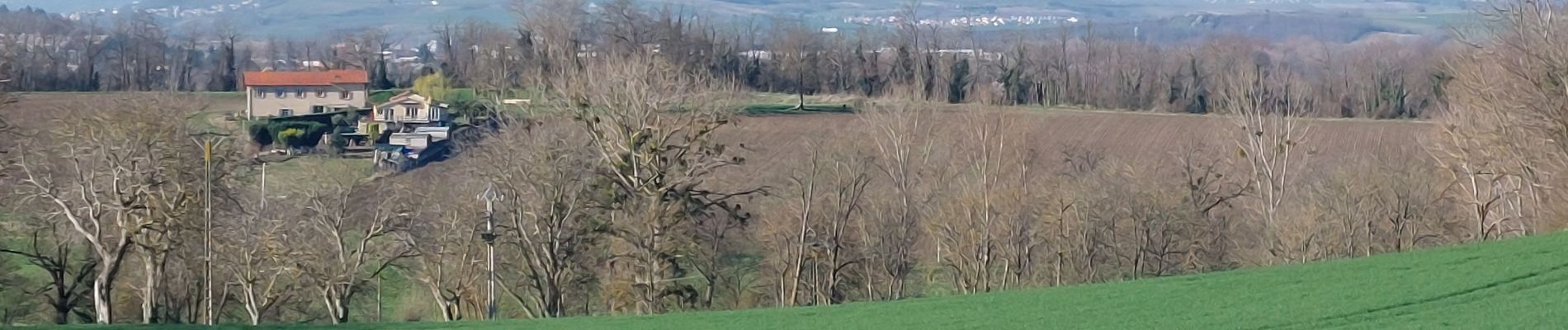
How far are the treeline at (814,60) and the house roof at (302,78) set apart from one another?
110 inches

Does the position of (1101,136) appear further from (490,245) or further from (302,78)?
(490,245)

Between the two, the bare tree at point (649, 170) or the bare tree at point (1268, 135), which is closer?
the bare tree at point (649, 170)

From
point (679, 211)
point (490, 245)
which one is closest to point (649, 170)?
point (679, 211)

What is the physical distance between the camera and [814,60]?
8250 centimetres

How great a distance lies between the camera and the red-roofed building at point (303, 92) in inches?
2672

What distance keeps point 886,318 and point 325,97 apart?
5550cm

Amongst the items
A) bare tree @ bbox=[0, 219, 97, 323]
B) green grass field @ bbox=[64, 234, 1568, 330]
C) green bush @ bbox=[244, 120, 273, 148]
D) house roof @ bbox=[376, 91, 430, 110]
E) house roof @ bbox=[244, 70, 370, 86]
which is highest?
green grass field @ bbox=[64, 234, 1568, 330]

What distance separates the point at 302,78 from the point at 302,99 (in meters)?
2.65

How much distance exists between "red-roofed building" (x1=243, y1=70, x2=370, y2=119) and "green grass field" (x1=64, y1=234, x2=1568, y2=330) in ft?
161

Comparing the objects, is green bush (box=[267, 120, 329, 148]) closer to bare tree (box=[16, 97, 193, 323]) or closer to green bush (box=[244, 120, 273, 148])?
green bush (box=[244, 120, 273, 148])

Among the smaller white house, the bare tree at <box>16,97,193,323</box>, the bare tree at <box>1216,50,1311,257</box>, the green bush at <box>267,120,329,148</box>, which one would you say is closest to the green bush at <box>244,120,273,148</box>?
the green bush at <box>267,120,329,148</box>

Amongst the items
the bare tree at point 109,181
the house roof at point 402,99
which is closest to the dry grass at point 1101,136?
the house roof at point 402,99

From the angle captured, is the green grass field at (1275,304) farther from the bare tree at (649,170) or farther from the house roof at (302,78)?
the house roof at (302,78)

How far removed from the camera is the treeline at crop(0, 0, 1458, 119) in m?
67.1
